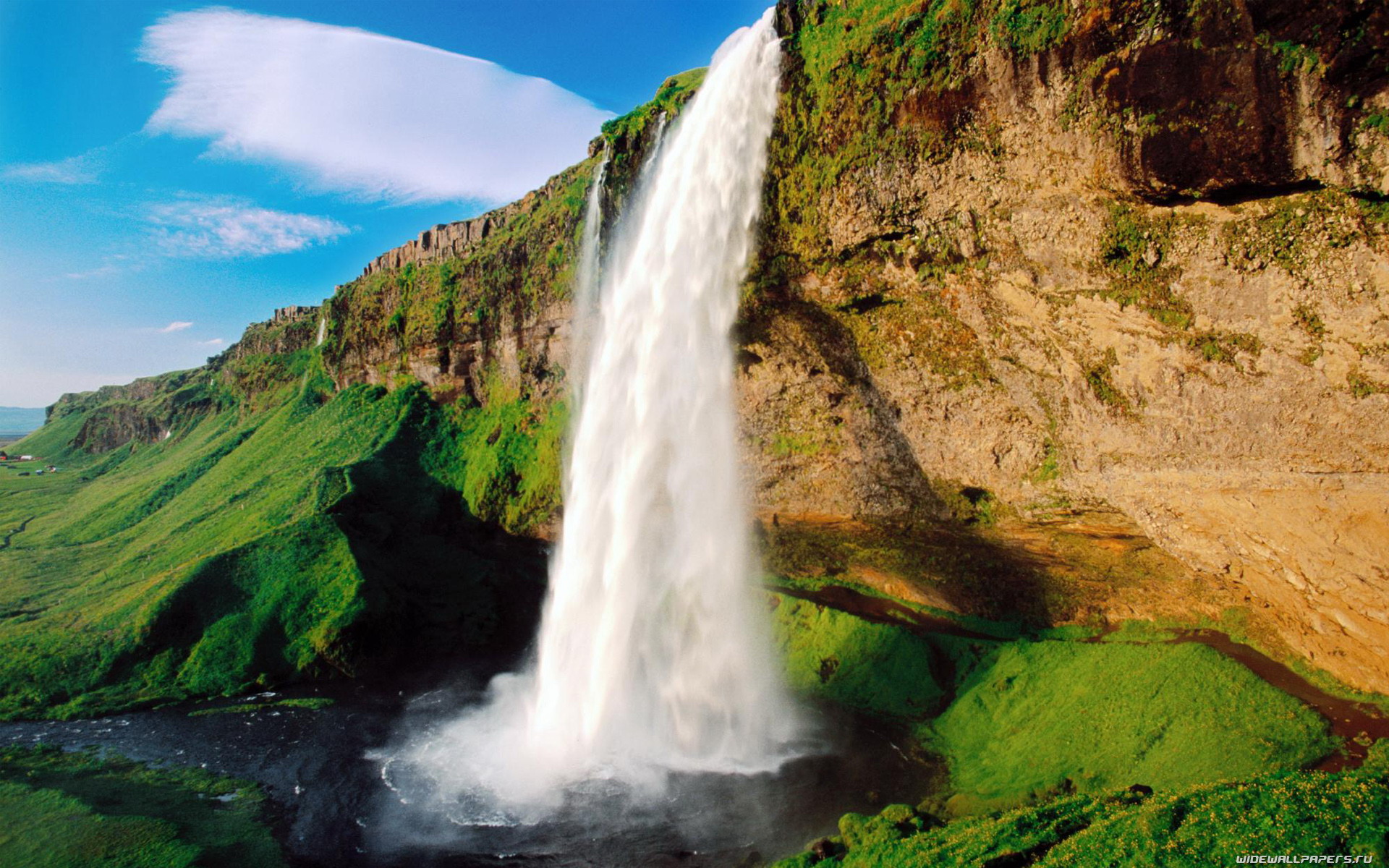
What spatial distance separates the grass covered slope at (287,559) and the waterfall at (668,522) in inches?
202

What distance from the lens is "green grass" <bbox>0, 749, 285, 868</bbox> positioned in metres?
10.2

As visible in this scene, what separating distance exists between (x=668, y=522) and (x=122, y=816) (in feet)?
37.4

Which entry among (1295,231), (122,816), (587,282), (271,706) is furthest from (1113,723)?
(271,706)

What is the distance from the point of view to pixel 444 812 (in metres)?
11.9

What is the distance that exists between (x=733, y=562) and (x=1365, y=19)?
14.1 m

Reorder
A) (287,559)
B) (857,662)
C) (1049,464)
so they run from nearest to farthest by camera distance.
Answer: (1049,464) < (857,662) < (287,559)

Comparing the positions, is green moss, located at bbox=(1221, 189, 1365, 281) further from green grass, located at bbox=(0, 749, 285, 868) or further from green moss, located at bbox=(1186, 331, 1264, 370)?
green grass, located at bbox=(0, 749, 285, 868)

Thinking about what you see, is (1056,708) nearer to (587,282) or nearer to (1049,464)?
(1049,464)

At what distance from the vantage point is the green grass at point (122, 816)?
10227 millimetres

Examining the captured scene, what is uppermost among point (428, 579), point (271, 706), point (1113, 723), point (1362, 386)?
point (1362, 386)

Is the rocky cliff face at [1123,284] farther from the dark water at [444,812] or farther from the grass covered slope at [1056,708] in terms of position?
the dark water at [444,812]

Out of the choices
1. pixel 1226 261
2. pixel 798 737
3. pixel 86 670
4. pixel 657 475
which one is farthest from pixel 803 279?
pixel 86 670

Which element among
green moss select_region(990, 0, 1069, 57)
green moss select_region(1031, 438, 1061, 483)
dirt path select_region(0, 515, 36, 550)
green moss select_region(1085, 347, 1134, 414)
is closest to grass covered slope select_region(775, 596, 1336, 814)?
green moss select_region(1031, 438, 1061, 483)

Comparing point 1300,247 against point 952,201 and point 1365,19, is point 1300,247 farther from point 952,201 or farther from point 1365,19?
point 952,201
